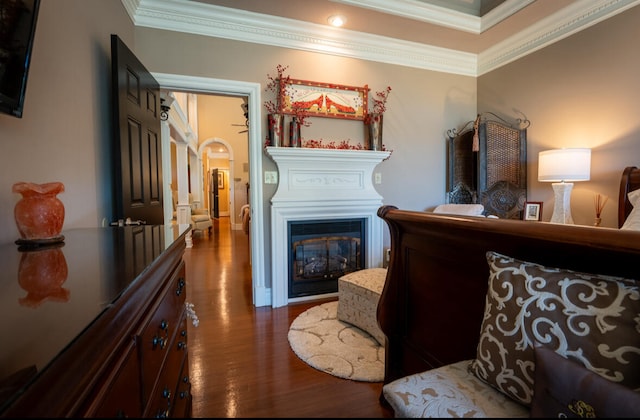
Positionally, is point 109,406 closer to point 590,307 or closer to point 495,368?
point 495,368

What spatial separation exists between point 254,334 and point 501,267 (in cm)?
191

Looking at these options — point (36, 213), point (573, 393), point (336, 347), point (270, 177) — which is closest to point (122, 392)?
point (36, 213)

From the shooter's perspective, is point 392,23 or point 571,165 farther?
point 392,23

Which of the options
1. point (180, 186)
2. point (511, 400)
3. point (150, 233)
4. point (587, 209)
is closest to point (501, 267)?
point (511, 400)

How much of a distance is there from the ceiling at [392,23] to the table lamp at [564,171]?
120 cm

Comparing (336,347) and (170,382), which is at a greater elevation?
(170,382)

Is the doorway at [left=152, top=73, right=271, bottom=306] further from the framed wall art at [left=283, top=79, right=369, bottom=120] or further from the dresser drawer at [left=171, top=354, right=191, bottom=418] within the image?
the dresser drawer at [left=171, top=354, right=191, bottom=418]

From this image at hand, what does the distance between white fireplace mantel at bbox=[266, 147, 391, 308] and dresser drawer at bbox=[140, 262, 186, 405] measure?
5.35ft

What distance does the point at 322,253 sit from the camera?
302 cm

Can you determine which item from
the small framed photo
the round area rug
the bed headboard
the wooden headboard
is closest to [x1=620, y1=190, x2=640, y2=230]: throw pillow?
the bed headboard

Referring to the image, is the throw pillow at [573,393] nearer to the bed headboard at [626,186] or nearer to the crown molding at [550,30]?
the bed headboard at [626,186]

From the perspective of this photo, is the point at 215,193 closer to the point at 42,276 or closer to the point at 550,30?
the point at 550,30

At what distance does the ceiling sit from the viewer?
Result: 249cm

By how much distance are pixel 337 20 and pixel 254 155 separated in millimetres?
1512
